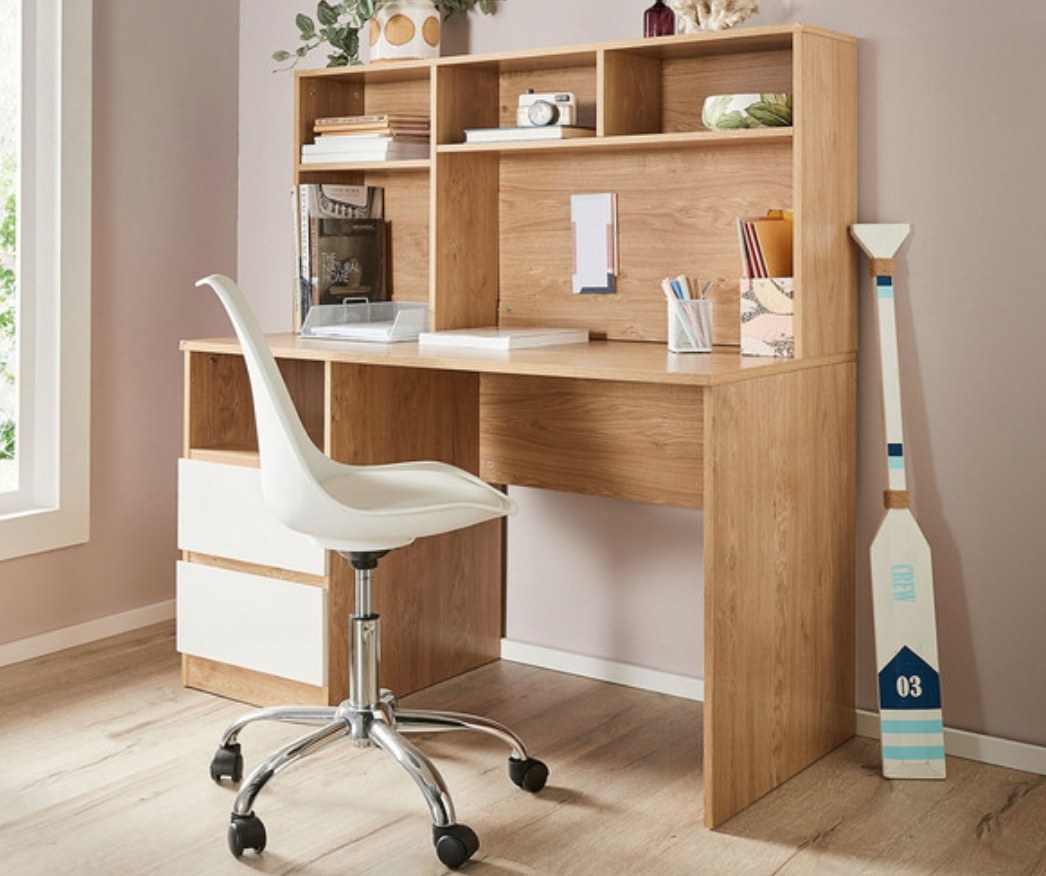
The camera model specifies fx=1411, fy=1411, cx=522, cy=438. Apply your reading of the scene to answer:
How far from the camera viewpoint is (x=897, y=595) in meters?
2.75

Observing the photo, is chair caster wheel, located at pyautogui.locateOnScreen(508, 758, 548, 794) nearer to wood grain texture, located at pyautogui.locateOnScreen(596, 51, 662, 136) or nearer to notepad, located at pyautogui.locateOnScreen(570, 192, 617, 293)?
notepad, located at pyautogui.locateOnScreen(570, 192, 617, 293)

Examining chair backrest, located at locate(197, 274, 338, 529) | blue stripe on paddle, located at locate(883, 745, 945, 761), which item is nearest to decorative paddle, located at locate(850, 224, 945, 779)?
blue stripe on paddle, located at locate(883, 745, 945, 761)

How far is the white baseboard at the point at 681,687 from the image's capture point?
2.75 m

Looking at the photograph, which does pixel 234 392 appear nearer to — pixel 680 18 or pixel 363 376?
pixel 363 376

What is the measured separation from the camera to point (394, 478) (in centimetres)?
267

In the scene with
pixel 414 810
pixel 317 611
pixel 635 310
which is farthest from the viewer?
pixel 635 310

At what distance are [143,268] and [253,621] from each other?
3.56 ft

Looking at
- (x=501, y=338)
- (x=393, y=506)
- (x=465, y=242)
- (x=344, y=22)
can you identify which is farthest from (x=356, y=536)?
(x=344, y=22)

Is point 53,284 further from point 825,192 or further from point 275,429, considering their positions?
point 825,192

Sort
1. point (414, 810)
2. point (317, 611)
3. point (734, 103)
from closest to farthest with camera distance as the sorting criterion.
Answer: point (414, 810)
point (734, 103)
point (317, 611)

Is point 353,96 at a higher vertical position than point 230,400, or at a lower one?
higher

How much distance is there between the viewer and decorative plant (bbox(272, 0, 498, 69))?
10.9ft

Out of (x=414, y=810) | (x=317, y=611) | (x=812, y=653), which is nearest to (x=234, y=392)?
(x=317, y=611)

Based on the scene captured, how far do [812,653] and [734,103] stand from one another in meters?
1.09
